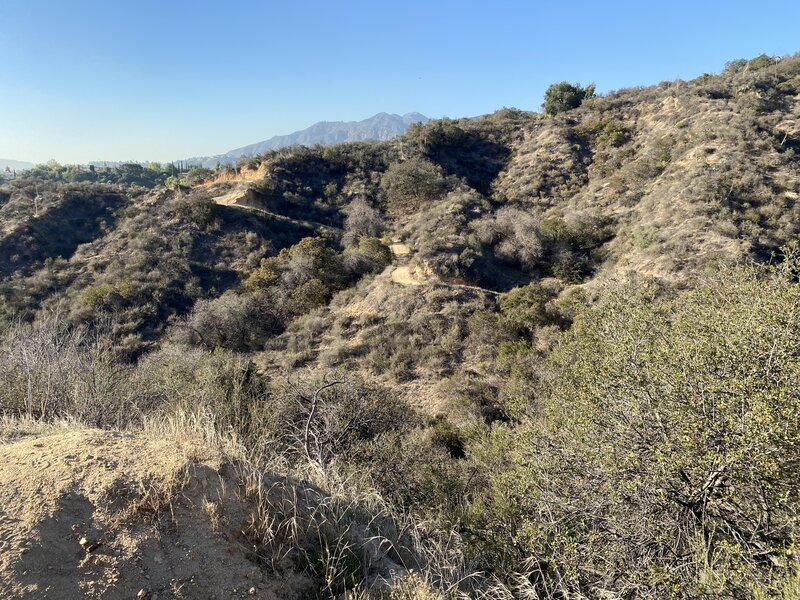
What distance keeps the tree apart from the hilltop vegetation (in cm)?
26

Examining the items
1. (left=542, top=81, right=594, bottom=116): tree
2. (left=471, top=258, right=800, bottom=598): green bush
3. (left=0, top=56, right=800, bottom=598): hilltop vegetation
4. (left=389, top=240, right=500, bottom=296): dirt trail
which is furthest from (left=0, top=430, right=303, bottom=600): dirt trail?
(left=542, top=81, right=594, bottom=116): tree

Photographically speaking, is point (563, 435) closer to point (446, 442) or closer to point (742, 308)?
point (742, 308)

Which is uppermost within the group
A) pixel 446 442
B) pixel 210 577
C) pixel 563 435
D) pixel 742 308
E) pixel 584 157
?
pixel 584 157

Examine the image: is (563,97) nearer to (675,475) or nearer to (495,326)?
(495,326)

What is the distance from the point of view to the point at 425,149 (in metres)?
32.6

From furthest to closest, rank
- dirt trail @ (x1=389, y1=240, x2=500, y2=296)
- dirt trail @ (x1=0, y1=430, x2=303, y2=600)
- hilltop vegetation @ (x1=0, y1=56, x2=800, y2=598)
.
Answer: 1. dirt trail @ (x1=389, y1=240, x2=500, y2=296)
2. hilltop vegetation @ (x1=0, y1=56, x2=800, y2=598)
3. dirt trail @ (x1=0, y1=430, x2=303, y2=600)

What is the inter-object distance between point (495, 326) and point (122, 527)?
11438 mm

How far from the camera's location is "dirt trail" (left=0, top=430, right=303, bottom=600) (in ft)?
7.41

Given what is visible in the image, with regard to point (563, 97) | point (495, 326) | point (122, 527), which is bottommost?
point (495, 326)

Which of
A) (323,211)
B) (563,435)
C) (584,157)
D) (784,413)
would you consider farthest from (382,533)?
(584,157)

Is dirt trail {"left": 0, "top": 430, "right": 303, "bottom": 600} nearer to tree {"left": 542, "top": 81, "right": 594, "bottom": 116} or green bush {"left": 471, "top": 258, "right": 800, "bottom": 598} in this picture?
green bush {"left": 471, "top": 258, "right": 800, "bottom": 598}

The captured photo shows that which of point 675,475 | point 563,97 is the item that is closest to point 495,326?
point 675,475

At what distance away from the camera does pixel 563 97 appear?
36219 millimetres

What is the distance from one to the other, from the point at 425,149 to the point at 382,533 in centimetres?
3240
